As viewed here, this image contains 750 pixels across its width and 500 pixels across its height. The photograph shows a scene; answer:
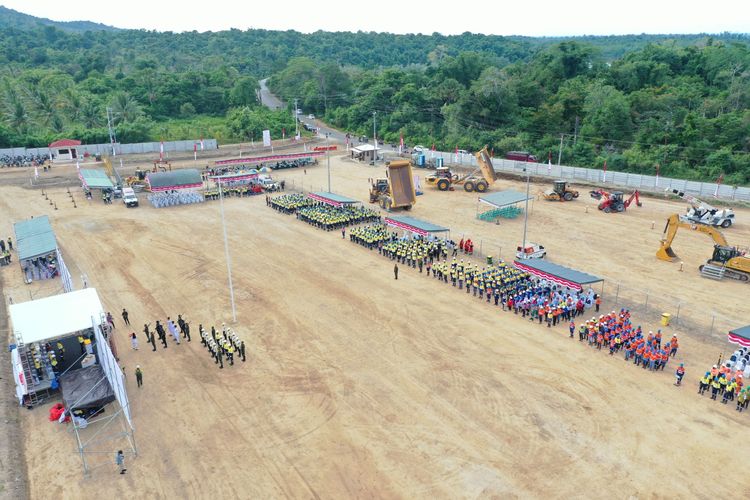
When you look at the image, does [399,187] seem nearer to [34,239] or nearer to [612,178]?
[612,178]

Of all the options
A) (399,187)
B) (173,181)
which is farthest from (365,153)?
(173,181)

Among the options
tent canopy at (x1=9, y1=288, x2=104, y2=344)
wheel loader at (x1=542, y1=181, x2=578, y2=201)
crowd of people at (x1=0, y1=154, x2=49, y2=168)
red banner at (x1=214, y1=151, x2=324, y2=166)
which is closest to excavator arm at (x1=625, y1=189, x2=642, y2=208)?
wheel loader at (x1=542, y1=181, x2=578, y2=201)

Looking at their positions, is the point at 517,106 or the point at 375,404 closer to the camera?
the point at 375,404

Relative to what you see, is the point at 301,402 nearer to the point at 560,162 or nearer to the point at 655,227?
the point at 655,227

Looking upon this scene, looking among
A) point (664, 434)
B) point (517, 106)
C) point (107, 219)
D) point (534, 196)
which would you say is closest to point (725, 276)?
point (664, 434)

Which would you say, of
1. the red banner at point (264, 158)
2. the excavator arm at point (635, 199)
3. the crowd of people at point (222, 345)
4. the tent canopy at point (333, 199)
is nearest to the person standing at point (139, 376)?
the crowd of people at point (222, 345)

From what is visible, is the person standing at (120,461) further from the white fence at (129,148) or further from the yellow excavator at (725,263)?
the white fence at (129,148)
